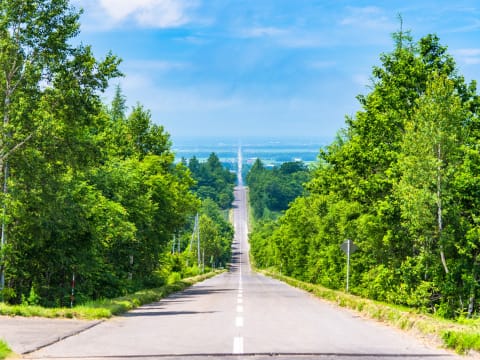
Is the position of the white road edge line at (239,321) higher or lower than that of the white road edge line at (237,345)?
lower

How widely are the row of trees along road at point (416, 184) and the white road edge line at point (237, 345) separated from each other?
46.9 feet

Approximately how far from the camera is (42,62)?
22125 millimetres

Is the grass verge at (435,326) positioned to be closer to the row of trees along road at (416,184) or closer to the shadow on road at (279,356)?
the shadow on road at (279,356)

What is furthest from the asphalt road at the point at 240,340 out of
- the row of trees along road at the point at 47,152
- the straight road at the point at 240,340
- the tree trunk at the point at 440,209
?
the tree trunk at the point at 440,209

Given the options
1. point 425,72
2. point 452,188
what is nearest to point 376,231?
point 452,188

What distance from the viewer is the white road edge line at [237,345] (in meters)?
10.0

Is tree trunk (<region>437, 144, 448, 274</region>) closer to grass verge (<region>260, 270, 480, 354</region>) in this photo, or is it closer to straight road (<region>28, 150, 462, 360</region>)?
grass verge (<region>260, 270, 480, 354</region>)

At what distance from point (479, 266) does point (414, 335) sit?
12.6m

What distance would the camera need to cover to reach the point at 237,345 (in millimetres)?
10828

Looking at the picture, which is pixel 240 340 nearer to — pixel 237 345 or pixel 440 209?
pixel 237 345

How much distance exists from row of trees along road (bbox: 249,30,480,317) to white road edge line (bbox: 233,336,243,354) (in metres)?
14.3

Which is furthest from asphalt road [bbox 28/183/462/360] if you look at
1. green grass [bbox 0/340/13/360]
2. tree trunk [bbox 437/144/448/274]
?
tree trunk [bbox 437/144/448/274]

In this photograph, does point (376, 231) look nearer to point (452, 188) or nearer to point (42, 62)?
point (452, 188)

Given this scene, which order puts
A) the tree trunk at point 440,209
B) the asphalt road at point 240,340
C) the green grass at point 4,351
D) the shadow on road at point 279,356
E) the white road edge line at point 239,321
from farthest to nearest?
the tree trunk at point 440,209 → the white road edge line at point 239,321 → the asphalt road at point 240,340 → the shadow on road at point 279,356 → the green grass at point 4,351
